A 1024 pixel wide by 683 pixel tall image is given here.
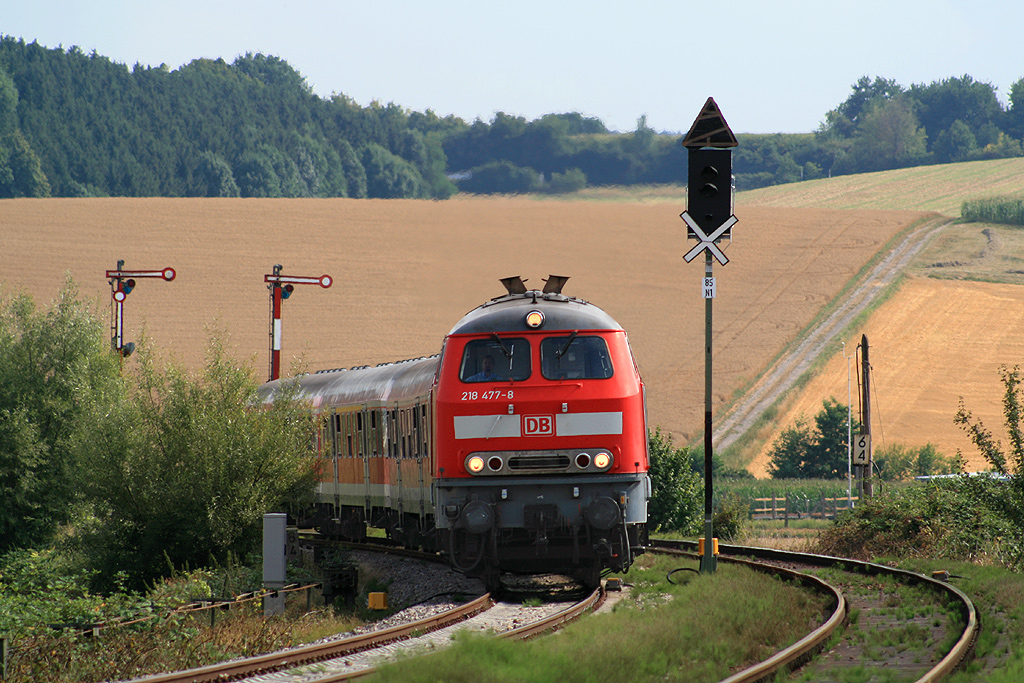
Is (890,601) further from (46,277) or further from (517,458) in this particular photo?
(46,277)

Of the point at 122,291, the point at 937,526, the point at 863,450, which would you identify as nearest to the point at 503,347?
the point at 937,526

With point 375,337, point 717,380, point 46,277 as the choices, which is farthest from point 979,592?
point 46,277

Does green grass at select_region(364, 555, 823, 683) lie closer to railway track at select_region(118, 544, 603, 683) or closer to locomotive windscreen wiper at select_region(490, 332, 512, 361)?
railway track at select_region(118, 544, 603, 683)

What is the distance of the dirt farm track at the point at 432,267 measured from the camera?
68750mm

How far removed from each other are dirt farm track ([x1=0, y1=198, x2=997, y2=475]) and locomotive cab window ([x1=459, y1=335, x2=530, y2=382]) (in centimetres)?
4332

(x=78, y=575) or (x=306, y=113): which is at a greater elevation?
(x=306, y=113)

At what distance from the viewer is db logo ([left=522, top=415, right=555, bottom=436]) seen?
49.5ft

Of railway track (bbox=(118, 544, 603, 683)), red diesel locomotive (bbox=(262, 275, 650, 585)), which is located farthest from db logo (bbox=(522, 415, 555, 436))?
railway track (bbox=(118, 544, 603, 683))

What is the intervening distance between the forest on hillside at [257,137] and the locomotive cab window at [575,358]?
285ft

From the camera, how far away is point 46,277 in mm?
74625

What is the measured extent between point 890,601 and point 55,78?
132843 mm

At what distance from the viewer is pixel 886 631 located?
12.7m

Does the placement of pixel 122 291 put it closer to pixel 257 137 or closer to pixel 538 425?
pixel 538 425

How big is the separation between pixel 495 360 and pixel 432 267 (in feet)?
206
